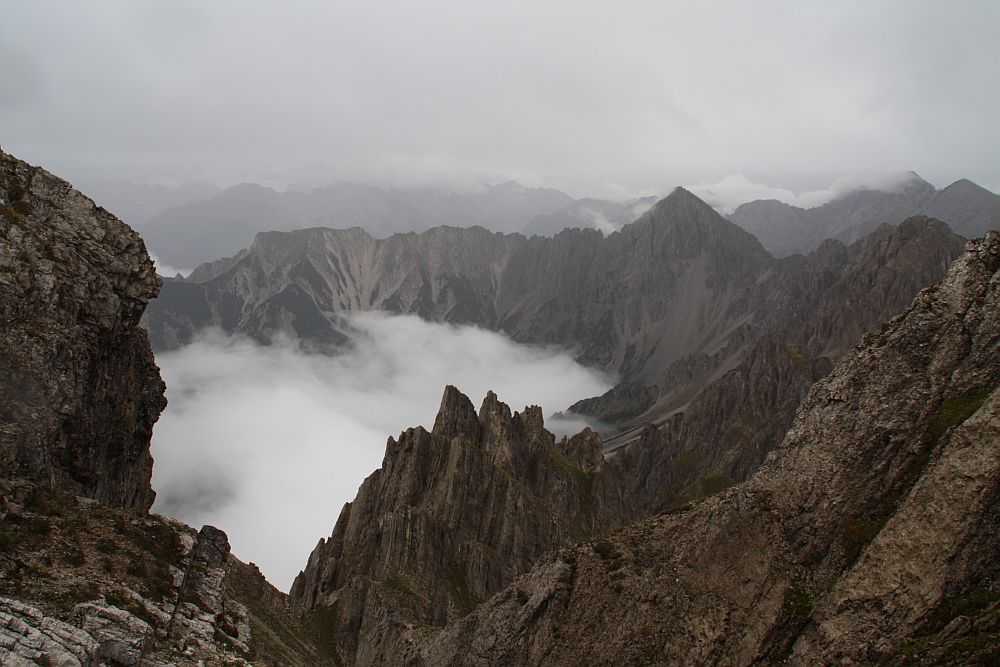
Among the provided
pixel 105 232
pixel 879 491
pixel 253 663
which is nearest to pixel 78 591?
pixel 253 663

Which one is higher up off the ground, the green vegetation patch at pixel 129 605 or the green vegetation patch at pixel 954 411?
the green vegetation patch at pixel 129 605

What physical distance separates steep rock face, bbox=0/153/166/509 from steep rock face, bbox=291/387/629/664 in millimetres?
37447

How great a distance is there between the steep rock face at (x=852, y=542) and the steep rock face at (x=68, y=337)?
110 feet

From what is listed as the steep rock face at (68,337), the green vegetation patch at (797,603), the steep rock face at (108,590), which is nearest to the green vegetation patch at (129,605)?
the steep rock face at (108,590)

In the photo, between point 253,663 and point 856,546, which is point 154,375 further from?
point 856,546

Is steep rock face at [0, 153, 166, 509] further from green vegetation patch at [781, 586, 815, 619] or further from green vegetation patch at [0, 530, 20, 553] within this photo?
green vegetation patch at [781, 586, 815, 619]

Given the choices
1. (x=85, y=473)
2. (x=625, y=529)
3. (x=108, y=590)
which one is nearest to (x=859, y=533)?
(x=625, y=529)

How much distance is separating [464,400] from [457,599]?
1570 inches

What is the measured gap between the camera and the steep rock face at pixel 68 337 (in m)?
34.4

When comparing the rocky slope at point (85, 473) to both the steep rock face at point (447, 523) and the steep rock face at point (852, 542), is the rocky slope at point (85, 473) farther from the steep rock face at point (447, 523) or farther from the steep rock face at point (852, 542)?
the steep rock face at point (447, 523)

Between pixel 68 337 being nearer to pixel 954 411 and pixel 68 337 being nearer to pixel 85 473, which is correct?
pixel 85 473

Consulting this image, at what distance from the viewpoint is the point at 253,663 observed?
109ft

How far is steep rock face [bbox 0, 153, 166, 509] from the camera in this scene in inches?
1353

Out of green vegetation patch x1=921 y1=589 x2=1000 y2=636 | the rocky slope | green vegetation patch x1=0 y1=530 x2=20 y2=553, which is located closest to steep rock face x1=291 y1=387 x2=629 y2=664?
the rocky slope
